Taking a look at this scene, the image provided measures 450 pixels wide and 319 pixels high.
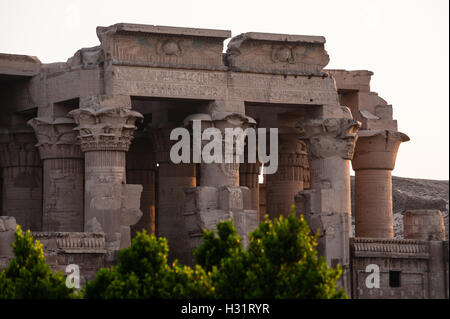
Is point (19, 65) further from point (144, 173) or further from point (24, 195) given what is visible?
point (144, 173)

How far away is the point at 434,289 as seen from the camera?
130 ft

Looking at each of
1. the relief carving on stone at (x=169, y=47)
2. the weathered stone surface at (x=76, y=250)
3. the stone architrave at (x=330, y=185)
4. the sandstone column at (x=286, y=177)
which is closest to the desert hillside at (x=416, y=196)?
the sandstone column at (x=286, y=177)

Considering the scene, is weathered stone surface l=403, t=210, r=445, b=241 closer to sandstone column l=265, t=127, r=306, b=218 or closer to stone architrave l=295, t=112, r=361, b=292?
stone architrave l=295, t=112, r=361, b=292

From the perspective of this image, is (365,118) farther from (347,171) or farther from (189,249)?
(189,249)

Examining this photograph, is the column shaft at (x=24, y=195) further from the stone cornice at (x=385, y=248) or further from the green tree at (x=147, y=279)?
the green tree at (x=147, y=279)

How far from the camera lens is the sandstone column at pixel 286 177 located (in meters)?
44.9

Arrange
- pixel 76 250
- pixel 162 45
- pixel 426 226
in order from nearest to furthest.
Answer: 1. pixel 76 250
2. pixel 162 45
3. pixel 426 226

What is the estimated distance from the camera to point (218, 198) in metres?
37.8

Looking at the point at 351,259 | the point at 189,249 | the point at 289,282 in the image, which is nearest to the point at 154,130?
the point at 189,249

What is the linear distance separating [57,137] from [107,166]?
2.53 metres

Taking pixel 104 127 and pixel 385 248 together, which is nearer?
pixel 104 127

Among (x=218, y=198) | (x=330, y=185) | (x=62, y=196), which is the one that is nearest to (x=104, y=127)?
(x=62, y=196)

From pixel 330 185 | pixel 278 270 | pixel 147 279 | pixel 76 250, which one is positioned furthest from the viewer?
pixel 330 185
